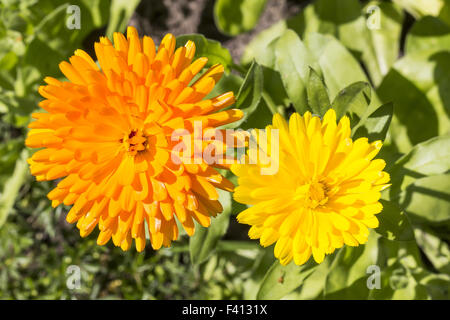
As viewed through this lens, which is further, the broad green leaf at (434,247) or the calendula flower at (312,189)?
the broad green leaf at (434,247)

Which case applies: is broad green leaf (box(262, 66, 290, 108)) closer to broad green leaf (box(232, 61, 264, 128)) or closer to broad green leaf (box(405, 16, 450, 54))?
broad green leaf (box(232, 61, 264, 128))

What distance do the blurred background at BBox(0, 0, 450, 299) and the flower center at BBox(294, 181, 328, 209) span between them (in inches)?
31.9

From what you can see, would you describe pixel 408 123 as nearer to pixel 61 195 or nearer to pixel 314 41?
pixel 314 41

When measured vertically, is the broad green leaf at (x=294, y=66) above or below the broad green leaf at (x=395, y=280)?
above

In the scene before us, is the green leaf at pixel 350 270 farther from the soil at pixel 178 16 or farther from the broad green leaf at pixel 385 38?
the soil at pixel 178 16

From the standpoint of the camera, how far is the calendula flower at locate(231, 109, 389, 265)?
1411 millimetres

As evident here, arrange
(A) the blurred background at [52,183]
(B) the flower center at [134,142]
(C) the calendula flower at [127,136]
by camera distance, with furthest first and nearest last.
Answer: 1. (A) the blurred background at [52,183]
2. (B) the flower center at [134,142]
3. (C) the calendula flower at [127,136]

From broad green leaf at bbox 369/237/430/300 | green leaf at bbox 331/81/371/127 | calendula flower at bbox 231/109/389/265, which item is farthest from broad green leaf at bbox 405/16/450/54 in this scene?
calendula flower at bbox 231/109/389/265

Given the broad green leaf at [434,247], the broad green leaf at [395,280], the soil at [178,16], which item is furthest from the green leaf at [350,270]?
the soil at [178,16]

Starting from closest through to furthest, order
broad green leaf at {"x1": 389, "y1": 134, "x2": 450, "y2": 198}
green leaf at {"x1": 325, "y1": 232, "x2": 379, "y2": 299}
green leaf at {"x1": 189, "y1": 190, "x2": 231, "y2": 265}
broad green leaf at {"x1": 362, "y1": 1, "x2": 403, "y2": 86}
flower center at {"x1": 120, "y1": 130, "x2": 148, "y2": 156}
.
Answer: flower center at {"x1": 120, "y1": 130, "x2": 148, "y2": 156}, broad green leaf at {"x1": 389, "y1": 134, "x2": 450, "y2": 198}, green leaf at {"x1": 189, "y1": 190, "x2": 231, "y2": 265}, green leaf at {"x1": 325, "y1": 232, "x2": 379, "y2": 299}, broad green leaf at {"x1": 362, "y1": 1, "x2": 403, "y2": 86}

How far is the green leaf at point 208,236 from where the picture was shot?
1.87m

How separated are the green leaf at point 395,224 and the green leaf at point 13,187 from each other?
184cm

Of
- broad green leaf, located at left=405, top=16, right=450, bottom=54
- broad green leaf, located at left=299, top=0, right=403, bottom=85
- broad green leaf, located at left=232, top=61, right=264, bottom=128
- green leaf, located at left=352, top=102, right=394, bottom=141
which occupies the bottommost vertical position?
green leaf, located at left=352, top=102, right=394, bottom=141

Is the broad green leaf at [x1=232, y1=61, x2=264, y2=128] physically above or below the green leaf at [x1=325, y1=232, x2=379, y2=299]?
above
